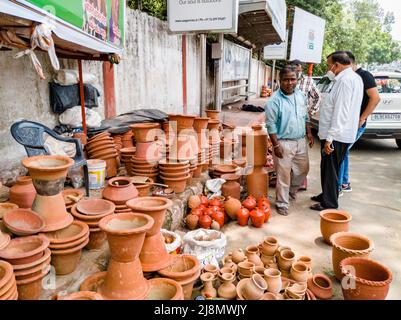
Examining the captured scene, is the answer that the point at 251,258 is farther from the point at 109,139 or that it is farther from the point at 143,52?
the point at 143,52

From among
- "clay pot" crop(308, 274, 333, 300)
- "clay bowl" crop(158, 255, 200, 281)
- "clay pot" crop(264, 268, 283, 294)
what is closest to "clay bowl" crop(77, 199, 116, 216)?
"clay bowl" crop(158, 255, 200, 281)

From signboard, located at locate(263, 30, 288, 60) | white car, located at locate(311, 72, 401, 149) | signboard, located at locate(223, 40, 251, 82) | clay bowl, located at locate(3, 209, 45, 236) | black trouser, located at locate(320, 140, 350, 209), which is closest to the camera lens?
clay bowl, located at locate(3, 209, 45, 236)

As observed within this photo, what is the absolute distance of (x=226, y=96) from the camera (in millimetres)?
10953

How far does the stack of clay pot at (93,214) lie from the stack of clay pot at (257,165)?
2530 mm

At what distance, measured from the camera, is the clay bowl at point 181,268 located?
90.4 inches

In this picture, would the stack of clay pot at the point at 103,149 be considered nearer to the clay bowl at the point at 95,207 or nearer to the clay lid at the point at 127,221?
the clay bowl at the point at 95,207

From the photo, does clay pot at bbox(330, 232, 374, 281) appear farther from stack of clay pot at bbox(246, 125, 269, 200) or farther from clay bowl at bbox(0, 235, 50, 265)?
clay bowl at bbox(0, 235, 50, 265)

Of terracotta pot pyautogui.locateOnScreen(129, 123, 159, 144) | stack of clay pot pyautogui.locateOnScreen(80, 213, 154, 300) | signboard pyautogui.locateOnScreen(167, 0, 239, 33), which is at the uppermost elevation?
signboard pyautogui.locateOnScreen(167, 0, 239, 33)

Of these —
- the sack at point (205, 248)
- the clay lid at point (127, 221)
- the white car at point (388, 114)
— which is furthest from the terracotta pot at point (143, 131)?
the white car at point (388, 114)

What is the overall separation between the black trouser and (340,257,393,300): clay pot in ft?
5.49

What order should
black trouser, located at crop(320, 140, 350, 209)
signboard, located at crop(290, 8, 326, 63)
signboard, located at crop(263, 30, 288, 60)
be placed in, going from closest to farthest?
black trouser, located at crop(320, 140, 350, 209) → signboard, located at crop(290, 8, 326, 63) → signboard, located at crop(263, 30, 288, 60)

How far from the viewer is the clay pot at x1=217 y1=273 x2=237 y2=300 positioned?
2479 mm
